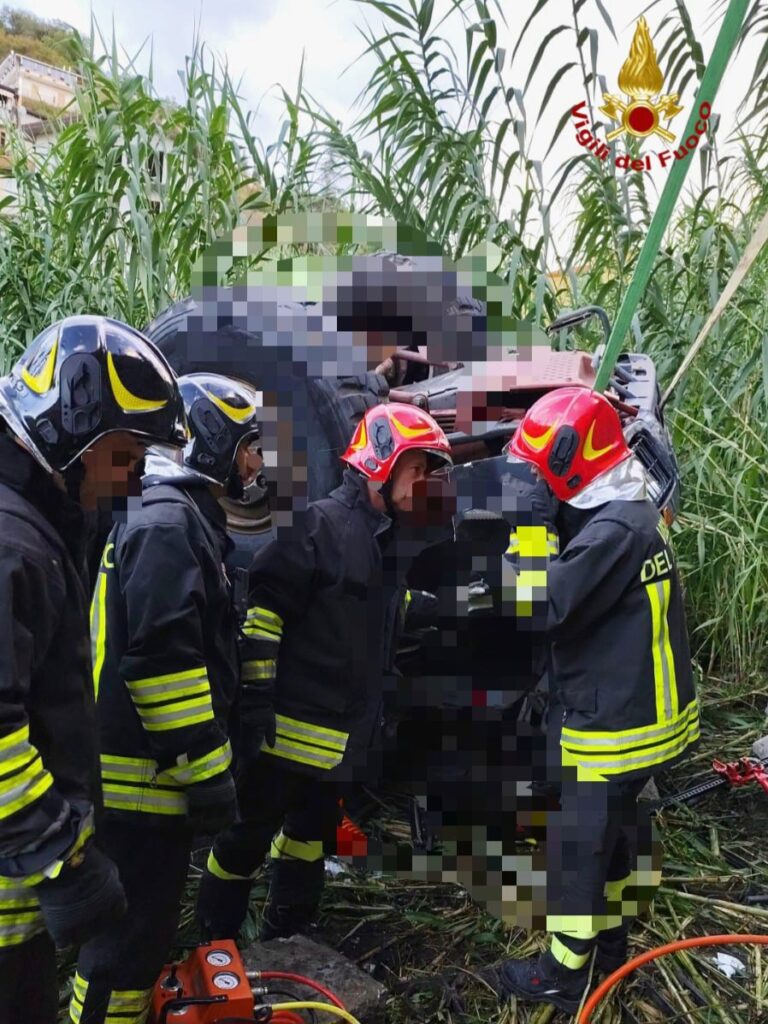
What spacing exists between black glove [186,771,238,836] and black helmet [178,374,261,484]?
2.27 feet

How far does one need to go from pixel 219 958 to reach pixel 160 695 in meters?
0.72

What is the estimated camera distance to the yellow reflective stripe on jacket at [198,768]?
192 centimetres

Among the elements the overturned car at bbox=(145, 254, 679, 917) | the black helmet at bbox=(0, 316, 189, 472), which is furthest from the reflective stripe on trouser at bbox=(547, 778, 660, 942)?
the black helmet at bbox=(0, 316, 189, 472)

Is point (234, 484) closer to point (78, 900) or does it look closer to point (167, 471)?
point (167, 471)

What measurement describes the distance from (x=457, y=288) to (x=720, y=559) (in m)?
1.75

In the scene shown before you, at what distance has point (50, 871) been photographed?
1386 mm

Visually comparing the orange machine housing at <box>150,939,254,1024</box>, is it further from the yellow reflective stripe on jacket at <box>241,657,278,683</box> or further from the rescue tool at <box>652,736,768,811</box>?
the rescue tool at <box>652,736,768,811</box>

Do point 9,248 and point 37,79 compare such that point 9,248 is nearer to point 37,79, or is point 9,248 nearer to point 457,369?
point 37,79

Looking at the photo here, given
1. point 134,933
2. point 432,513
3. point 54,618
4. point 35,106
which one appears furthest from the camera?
point 35,106

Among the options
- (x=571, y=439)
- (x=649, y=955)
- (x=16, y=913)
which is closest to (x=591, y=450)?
(x=571, y=439)

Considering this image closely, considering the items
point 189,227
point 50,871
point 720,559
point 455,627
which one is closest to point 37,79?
point 189,227

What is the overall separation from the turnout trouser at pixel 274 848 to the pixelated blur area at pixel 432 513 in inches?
5.8

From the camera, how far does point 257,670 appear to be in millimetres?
2309

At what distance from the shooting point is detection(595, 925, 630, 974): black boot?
8.19 feet
